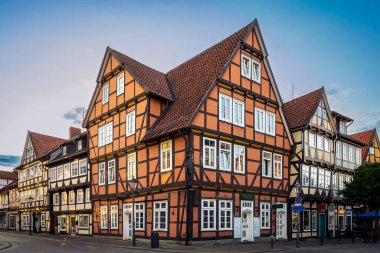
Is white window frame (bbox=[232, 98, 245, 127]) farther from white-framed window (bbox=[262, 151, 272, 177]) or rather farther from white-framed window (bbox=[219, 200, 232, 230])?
white-framed window (bbox=[219, 200, 232, 230])

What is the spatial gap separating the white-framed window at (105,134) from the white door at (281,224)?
1466 cm

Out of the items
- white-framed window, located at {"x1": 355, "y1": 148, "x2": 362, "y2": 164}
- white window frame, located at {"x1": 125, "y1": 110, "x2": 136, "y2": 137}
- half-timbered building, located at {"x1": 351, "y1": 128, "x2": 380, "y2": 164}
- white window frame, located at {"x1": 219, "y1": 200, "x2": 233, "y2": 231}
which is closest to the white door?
white window frame, located at {"x1": 219, "y1": 200, "x2": 233, "y2": 231}

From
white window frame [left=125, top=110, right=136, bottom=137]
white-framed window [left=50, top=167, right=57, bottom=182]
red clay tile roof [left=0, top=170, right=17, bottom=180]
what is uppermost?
white window frame [left=125, top=110, right=136, bottom=137]

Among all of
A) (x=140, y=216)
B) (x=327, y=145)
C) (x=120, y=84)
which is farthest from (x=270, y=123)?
(x=120, y=84)

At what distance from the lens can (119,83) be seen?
104 feet

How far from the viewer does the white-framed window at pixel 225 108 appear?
26.3 meters

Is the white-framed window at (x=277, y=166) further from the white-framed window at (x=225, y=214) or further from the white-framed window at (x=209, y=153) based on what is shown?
the white-framed window at (x=209, y=153)

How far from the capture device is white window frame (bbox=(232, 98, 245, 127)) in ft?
89.4

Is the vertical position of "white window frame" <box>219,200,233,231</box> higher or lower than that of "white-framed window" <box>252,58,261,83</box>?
lower

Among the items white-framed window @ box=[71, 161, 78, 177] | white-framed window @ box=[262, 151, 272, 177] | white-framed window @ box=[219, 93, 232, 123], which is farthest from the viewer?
white-framed window @ box=[71, 161, 78, 177]

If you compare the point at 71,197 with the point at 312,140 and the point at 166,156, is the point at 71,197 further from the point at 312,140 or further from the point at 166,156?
the point at 312,140

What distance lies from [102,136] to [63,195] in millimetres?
13878

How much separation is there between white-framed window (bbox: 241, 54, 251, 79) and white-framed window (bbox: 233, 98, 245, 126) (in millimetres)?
2200

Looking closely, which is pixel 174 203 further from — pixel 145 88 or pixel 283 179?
pixel 283 179
